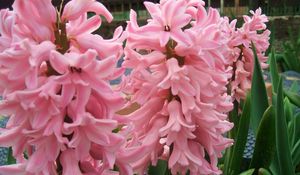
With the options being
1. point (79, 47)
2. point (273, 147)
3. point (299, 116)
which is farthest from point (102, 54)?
point (299, 116)

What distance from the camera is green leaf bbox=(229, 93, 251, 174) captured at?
1.27 m

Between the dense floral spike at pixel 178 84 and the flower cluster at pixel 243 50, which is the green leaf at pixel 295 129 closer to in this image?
the flower cluster at pixel 243 50

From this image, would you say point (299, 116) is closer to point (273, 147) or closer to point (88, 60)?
point (273, 147)

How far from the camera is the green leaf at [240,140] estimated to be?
1.27 m

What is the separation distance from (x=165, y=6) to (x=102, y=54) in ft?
0.56

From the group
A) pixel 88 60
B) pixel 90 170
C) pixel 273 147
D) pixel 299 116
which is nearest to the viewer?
pixel 88 60

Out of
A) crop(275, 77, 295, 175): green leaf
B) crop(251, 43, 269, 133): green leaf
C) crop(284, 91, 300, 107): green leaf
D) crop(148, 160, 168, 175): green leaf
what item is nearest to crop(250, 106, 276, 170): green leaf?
crop(275, 77, 295, 175): green leaf

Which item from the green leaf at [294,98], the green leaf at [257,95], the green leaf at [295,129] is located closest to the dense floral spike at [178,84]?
the green leaf at [257,95]

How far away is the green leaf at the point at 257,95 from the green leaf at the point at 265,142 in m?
0.22

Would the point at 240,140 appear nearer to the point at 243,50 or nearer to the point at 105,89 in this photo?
the point at 243,50

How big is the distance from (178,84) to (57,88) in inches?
8.3

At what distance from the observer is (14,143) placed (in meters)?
0.75

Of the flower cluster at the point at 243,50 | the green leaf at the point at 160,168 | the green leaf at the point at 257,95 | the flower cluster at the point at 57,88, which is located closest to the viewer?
the flower cluster at the point at 57,88

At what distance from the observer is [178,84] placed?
0.82 meters
